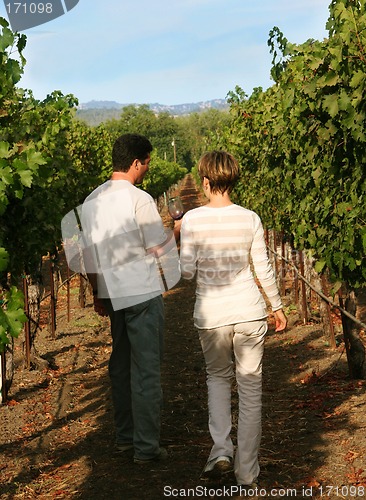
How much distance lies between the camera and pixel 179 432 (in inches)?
221

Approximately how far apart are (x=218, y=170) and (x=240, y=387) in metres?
1.29

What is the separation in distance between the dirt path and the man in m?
0.39

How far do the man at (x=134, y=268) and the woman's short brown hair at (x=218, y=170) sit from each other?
61 cm

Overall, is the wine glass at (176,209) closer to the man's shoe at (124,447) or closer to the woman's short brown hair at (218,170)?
the woman's short brown hair at (218,170)

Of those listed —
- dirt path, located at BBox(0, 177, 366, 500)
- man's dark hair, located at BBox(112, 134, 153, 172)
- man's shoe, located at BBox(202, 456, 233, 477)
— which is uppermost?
man's dark hair, located at BBox(112, 134, 153, 172)

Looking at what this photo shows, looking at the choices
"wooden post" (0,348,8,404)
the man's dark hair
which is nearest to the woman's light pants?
the man's dark hair

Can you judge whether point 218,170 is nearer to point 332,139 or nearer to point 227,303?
point 227,303

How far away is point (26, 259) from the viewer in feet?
20.6

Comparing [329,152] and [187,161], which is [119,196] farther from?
[187,161]

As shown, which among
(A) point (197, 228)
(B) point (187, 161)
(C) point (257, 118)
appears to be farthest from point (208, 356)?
(B) point (187, 161)

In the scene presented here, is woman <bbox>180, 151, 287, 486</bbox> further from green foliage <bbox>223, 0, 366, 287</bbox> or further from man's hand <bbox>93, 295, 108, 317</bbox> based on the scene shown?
green foliage <bbox>223, 0, 366, 287</bbox>

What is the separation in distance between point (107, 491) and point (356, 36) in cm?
336

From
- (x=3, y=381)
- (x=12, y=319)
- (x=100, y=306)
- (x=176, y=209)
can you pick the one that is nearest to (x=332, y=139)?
(x=176, y=209)

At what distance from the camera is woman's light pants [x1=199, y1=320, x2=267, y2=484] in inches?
163
